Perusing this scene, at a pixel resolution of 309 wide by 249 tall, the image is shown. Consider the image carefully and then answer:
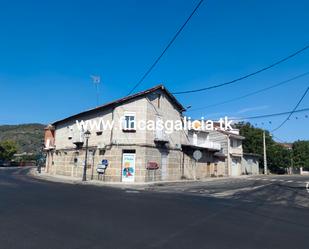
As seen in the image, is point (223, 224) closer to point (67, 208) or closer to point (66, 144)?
point (67, 208)

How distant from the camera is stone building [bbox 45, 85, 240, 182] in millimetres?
26594

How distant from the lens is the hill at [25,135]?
126 m

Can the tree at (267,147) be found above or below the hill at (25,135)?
below

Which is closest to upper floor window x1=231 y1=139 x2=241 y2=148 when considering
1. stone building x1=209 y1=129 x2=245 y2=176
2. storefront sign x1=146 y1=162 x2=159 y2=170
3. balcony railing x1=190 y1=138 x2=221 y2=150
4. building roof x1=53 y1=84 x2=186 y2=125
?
stone building x1=209 y1=129 x2=245 y2=176

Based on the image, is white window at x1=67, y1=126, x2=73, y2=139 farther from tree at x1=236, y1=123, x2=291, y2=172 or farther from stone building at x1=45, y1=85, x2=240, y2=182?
tree at x1=236, y1=123, x2=291, y2=172

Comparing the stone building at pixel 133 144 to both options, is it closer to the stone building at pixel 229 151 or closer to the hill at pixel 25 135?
the stone building at pixel 229 151

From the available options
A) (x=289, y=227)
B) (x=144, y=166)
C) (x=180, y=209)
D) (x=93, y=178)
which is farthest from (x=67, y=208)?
(x=93, y=178)

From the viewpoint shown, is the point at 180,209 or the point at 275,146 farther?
the point at 275,146

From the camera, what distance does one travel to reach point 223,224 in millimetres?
8070

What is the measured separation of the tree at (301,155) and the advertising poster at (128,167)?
47.2 m

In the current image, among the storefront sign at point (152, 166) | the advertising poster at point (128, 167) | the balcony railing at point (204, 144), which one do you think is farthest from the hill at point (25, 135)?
the storefront sign at point (152, 166)

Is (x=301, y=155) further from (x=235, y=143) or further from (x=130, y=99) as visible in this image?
(x=130, y=99)

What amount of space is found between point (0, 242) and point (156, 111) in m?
23.6

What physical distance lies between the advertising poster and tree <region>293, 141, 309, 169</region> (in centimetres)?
4723
